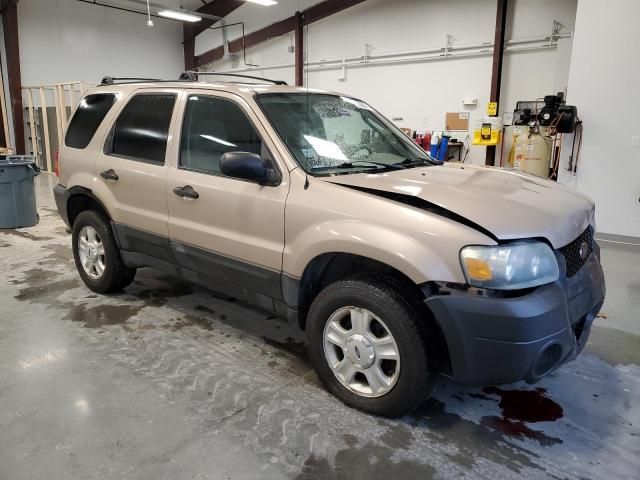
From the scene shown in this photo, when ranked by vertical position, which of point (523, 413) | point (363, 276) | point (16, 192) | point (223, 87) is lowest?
point (523, 413)

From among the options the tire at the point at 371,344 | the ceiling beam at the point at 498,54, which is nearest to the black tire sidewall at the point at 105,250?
the tire at the point at 371,344

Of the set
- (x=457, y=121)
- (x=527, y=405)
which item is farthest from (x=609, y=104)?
(x=527, y=405)

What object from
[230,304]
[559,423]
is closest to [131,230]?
[230,304]

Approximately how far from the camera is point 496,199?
2.25 m

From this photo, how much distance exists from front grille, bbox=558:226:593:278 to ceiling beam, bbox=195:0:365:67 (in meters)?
9.89

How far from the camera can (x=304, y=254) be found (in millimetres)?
2439

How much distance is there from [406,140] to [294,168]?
124 cm

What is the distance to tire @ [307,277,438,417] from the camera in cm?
213

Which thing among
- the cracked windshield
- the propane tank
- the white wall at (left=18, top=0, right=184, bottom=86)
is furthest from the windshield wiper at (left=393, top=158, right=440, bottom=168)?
the white wall at (left=18, top=0, right=184, bottom=86)

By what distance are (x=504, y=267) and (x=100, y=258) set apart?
3216mm

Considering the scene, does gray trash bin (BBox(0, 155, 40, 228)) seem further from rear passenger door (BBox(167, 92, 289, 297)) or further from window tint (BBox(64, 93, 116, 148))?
rear passenger door (BBox(167, 92, 289, 297))

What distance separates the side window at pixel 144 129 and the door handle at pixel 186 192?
31 centimetres

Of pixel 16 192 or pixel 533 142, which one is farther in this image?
pixel 533 142

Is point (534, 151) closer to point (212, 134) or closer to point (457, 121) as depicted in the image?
point (457, 121)
